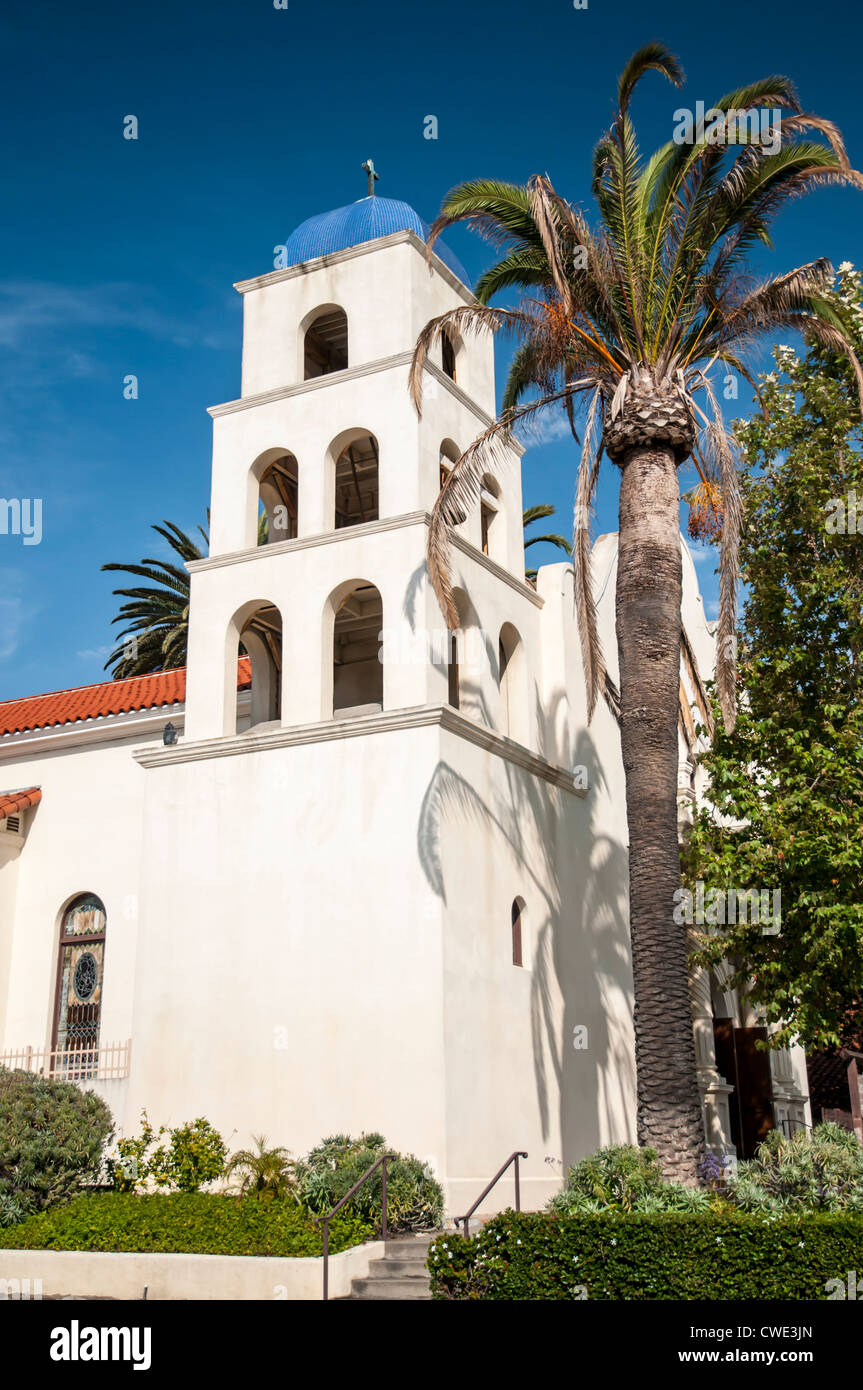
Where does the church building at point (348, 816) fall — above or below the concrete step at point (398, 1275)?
above

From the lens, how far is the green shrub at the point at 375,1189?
14688mm

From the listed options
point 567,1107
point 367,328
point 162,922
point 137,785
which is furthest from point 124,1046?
point 367,328

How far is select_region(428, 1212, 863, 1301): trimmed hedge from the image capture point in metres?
11.1

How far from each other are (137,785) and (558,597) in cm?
818

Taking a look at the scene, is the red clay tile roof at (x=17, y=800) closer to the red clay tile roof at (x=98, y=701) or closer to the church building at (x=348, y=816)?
the church building at (x=348, y=816)

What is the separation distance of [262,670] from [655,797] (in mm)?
9282

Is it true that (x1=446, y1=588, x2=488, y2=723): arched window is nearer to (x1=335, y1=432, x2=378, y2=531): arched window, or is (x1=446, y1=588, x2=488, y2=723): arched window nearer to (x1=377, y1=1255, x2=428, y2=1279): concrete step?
(x1=335, y1=432, x2=378, y2=531): arched window

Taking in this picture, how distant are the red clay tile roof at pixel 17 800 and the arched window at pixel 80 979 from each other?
6.47 feet

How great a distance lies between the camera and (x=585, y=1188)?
44.8 ft

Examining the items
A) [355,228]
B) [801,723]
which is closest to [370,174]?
[355,228]

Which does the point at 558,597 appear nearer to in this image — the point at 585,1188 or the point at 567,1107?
the point at 567,1107

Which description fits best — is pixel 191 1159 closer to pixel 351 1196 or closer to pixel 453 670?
pixel 351 1196

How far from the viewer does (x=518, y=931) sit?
63.8ft

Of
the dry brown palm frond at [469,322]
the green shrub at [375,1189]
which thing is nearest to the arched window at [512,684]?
the dry brown palm frond at [469,322]
